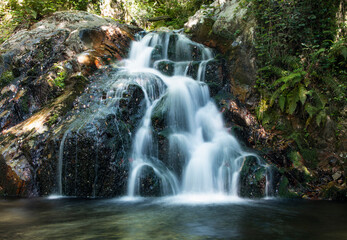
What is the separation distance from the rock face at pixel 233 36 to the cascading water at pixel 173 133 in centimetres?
82

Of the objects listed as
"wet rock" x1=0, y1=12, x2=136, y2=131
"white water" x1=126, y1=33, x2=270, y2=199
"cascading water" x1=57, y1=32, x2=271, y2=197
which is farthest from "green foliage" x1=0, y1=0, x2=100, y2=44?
"white water" x1=126, y1=33, x2=270, y2=199

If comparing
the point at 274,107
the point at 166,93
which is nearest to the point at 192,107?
the point at 166,93

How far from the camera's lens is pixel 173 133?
22.5 ft

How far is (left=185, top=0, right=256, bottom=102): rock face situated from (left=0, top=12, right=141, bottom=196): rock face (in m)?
3.19

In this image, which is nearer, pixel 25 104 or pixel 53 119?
pixel 53 119

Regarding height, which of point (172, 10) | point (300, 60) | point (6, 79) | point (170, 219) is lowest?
point (170, 219)

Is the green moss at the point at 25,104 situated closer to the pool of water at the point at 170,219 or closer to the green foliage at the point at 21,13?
the pool of water at the point at 170,219

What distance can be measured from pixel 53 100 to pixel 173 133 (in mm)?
3773

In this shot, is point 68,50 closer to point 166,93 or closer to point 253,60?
point 166,93

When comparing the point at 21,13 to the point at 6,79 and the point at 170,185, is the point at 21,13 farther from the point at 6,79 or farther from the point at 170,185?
the point at 170,185

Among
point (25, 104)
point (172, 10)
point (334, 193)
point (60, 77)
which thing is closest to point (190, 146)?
point (334, 193)

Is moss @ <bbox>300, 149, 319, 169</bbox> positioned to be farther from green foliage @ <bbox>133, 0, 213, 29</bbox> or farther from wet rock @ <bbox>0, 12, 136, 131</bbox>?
green foliage @ <bbox>133, 0, 213, 29</bbox>

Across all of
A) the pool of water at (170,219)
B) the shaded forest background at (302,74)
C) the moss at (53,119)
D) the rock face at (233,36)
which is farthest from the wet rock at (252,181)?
the moss at (53,119)

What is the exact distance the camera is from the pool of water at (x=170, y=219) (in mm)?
3326
